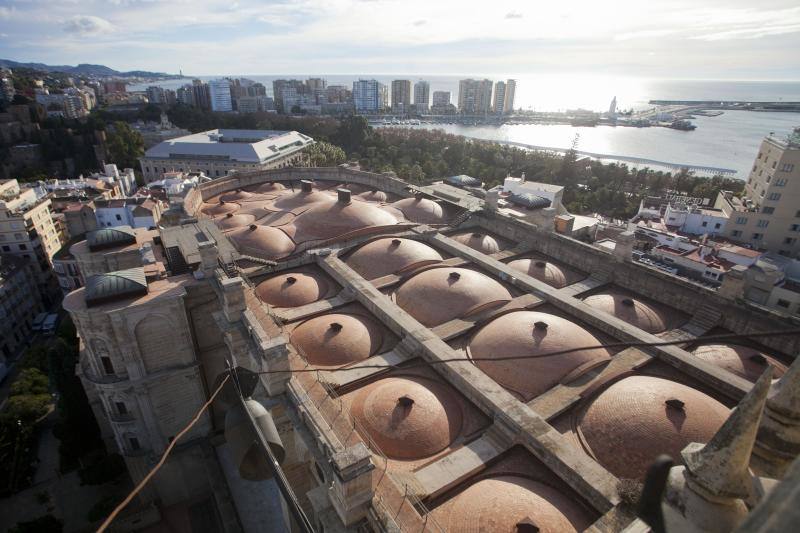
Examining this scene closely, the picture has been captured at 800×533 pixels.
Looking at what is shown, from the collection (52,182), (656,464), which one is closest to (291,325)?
(656,464)

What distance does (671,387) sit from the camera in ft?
52.2

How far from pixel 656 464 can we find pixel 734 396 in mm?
15644

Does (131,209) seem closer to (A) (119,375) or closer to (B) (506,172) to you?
(A) (119,375)

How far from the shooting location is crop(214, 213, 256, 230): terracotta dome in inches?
1307

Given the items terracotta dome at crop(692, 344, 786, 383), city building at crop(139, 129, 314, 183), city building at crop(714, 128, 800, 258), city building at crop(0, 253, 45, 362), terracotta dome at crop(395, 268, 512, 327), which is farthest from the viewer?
city building at crop(139, 129, 314, 183)

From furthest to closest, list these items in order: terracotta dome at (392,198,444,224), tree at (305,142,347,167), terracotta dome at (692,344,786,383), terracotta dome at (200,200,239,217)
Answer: tree at (305,142,347,167), terracotta dome at (200,200,239,217), terracotta dome at (392,198,444,224), terracotta dome at (692,344,786,383)

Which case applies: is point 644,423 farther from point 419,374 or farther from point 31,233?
point 31,233

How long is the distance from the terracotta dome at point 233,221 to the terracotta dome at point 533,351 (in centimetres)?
2178

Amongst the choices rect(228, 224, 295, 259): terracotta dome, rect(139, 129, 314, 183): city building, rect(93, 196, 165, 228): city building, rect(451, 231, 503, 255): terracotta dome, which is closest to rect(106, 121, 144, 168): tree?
rect(139, 129, 314, 183): city building

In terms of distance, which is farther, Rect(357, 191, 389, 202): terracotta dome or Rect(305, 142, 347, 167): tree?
Rect(305, 142, 347, 167): tree

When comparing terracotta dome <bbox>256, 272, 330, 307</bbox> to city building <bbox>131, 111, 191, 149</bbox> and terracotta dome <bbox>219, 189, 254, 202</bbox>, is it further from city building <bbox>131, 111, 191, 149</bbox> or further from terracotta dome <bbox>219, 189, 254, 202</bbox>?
city building <bbox>131, 111, 191, 149</bbox>

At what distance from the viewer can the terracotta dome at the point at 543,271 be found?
26062 mm

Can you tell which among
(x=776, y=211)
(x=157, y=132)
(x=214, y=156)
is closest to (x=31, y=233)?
(x=214, y=156)

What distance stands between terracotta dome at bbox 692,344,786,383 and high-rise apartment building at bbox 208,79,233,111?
191 meters
